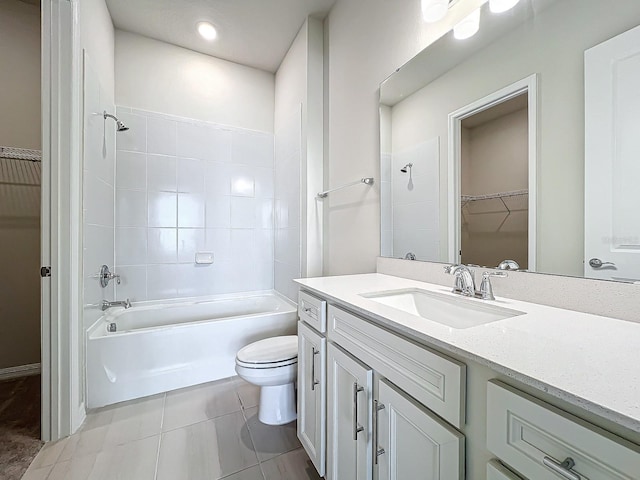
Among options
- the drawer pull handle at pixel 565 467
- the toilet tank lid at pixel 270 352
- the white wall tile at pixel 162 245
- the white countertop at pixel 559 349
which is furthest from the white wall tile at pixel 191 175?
the drawer pull handle at pixel 565 467

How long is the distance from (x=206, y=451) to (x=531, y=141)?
1945 millimetres

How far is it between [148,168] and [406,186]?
2.21 meters

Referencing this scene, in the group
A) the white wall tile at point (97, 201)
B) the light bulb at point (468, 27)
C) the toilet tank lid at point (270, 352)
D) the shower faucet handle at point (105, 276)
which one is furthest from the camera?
the shower faucet handle at point (105, 276)

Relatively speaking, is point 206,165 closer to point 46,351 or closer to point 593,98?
point 46,351

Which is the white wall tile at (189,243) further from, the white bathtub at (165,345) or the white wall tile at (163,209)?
the white bathtub at (165,345)

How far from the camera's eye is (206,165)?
269 cm

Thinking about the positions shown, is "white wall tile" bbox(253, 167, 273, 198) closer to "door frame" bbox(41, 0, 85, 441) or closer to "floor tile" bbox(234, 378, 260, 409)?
"door frame" bbox(41, 0, 85, 441)

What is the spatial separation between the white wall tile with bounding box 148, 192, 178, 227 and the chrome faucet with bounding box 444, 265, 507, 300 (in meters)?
2.38

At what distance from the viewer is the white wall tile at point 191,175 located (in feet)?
8.49

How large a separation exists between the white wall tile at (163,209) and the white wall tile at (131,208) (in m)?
0.05

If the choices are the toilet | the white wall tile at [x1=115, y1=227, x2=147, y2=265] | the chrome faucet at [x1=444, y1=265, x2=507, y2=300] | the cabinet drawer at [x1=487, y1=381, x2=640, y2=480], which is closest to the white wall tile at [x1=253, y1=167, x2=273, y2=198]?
the white wall tile at [x1=115, y1=227, x2=147, y2=265]

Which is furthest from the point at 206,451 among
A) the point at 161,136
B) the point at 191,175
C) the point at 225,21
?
the point at 225,21

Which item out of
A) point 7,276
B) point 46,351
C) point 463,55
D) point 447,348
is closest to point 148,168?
point 7,276

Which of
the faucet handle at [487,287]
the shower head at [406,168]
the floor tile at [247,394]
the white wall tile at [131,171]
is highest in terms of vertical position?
the white wall tile at [131,171]
